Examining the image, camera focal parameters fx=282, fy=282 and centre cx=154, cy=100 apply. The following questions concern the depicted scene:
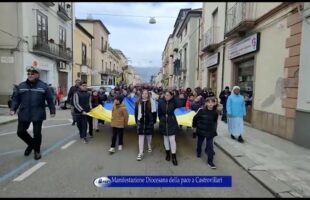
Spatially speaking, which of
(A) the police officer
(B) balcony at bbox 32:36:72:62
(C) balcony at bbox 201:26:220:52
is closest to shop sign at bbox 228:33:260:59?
(C) balcony at bbox 201:26:220:52

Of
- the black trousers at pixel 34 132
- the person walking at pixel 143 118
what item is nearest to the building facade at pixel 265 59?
the person walking at pixel 143 118

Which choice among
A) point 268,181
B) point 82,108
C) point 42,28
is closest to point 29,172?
point 82,108

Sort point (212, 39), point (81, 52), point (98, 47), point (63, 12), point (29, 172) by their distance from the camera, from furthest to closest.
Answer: point (98, 47) < point (81, 52) < point (63, 12) < point (212, 39) < point (29, 172)

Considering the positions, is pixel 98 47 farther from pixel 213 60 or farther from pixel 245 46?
pixel 245 46

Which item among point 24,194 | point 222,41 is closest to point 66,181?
point 24,194

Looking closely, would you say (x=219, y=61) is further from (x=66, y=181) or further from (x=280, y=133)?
(x=66, y=181)

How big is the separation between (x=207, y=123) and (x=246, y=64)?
25.5 feet

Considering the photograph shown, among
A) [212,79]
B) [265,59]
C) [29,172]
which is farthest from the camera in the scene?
[212,79]

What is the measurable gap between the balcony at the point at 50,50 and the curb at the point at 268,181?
701 inches

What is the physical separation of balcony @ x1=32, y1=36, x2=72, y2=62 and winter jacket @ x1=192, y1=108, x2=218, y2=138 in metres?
16.9

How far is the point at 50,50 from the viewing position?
74.3ft

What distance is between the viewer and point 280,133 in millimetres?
9461

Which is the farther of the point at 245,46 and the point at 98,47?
the point at 98,47

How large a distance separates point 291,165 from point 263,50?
601cm
